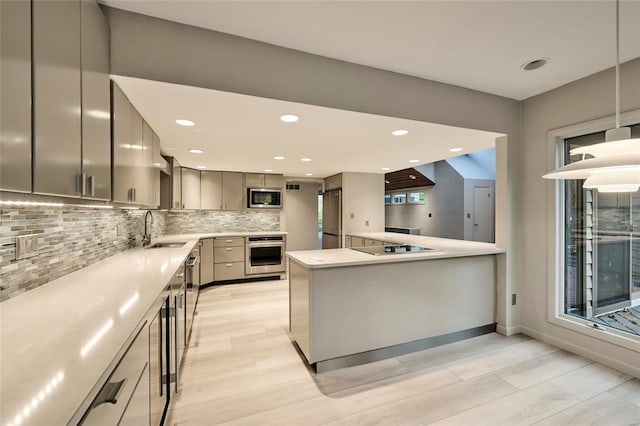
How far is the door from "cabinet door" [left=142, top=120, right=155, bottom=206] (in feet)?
23.7

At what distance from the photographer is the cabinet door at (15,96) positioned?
82 centimetres

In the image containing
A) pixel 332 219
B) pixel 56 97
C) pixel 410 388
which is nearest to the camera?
pixel 56 97

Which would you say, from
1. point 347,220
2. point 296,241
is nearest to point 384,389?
point 347,220

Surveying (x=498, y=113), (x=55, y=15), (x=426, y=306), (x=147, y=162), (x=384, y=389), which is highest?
(x=498, y=113)

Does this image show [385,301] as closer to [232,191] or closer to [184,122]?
[184,122]

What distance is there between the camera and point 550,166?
2686 mm

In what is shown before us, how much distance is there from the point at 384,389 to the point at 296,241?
5.27 metres

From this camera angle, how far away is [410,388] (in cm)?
203

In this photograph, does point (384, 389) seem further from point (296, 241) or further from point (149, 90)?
point (296, 241)

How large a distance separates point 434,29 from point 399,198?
8.31 metres

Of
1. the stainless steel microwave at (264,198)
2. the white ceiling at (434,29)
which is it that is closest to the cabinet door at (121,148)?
the white ceiling at (434,29)

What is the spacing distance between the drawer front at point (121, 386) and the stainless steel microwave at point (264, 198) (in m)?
4.21

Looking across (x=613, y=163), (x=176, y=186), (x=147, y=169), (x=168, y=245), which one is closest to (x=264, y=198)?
(x=176, y=186)

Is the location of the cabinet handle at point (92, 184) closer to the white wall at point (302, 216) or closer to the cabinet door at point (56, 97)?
the cabinet door at point (56, 97)
